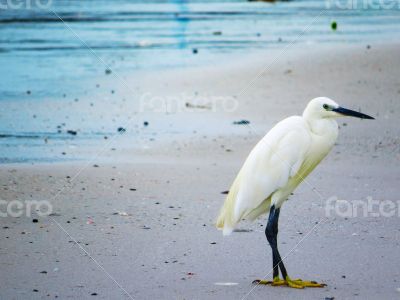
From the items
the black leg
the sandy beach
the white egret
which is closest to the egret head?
the white egret

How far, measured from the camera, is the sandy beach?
660 centimetres

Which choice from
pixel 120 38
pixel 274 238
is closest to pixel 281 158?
pixel 274 238

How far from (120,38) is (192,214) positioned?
15561mm

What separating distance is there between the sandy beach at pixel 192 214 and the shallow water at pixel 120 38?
1224mm

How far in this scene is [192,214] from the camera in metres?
8.44

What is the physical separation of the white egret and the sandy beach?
1.46ft

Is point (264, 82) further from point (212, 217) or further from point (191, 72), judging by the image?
point (212, 217)

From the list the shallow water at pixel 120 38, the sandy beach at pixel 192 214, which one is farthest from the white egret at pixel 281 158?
the shallow water at pixel 120 38

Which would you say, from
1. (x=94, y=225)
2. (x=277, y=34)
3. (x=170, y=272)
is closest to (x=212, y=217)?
(x=94, y=225)

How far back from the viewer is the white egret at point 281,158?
671 centimetres

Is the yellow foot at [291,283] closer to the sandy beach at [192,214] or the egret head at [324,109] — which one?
the sandy beach at [192,214]

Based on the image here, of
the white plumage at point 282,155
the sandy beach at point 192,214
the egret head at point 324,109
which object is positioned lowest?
the sandy beach at point 192,214

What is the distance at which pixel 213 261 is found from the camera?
713cm

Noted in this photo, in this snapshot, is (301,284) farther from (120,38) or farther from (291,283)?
(120,38)
